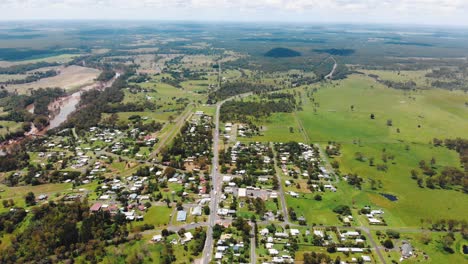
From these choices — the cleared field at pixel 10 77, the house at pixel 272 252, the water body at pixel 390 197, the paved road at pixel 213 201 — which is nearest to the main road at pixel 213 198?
the paved road at pixel 213 201

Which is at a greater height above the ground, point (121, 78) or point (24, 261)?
point (121, 78)

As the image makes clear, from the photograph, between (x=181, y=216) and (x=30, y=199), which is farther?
(x=30, y=199)

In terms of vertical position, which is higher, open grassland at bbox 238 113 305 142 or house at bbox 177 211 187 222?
open grassland at bbox 238 113 305 142

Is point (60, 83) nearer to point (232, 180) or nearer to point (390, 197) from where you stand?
point (232, 180)

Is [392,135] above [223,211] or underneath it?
above

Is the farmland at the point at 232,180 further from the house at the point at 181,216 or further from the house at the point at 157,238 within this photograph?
the house at the point at 181,216

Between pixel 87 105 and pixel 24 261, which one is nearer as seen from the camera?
pixel 24 261

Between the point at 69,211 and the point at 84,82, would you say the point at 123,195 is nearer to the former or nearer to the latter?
the point at 69,211

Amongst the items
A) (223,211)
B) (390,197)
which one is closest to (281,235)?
(223,211)

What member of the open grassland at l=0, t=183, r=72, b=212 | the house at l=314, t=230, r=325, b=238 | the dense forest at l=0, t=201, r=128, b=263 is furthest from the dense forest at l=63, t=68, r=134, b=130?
the house at l=314, t=230, r=325, b=238

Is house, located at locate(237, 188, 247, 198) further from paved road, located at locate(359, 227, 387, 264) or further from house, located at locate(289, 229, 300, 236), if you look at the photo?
paved road, located at locate(359, 227, 387, 264)

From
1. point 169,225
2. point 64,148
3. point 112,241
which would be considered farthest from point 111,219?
point 64,148
